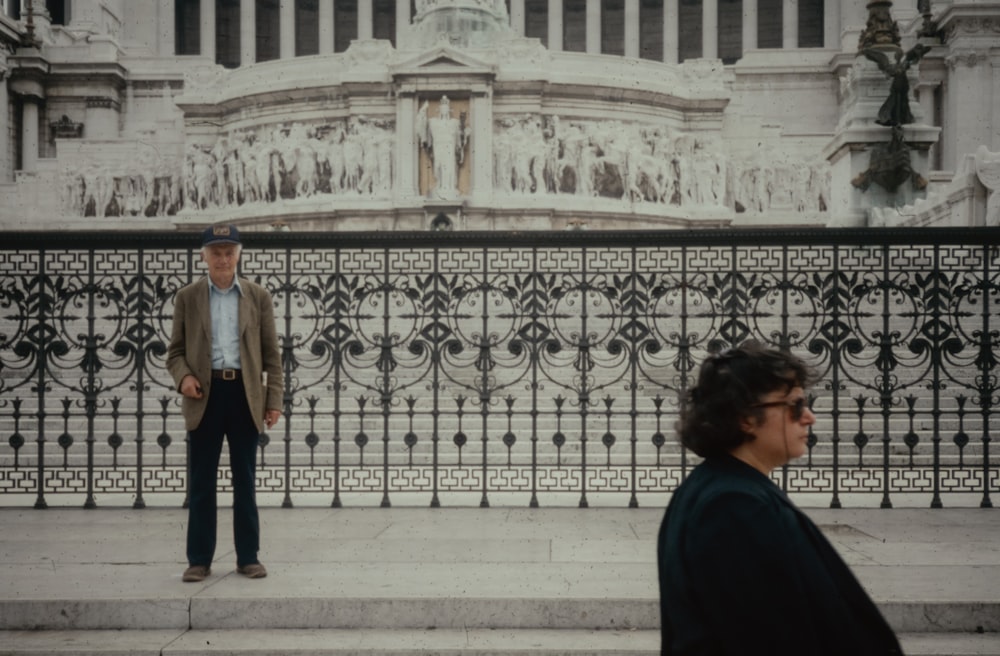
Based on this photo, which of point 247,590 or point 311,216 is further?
point 311,216

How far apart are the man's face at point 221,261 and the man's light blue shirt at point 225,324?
0.08 meters

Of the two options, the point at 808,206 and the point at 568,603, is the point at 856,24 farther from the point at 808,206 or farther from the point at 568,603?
the point at 568,603

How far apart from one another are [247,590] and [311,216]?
88.8ft

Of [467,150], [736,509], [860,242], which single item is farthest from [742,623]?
[467,150]

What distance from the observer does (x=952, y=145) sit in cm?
4716

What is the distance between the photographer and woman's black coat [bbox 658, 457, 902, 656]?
2.63m

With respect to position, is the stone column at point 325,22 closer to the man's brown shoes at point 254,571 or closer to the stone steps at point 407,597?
the stone steps at point 407,597

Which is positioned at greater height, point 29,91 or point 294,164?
point 29,91


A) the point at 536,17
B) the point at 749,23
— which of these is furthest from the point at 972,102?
the point at 536,17

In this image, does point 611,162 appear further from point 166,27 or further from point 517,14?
point 166,27

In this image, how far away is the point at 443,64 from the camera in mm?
32312

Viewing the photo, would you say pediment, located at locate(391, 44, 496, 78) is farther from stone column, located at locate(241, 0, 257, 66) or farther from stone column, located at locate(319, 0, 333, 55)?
stone column, located at locate(241, 0, 257, 66)

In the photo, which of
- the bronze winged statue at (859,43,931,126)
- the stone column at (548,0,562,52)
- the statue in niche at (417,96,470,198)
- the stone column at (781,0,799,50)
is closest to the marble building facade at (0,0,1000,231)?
the statue in niche at (417,96,470,198)

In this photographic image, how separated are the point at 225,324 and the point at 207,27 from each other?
190ft
